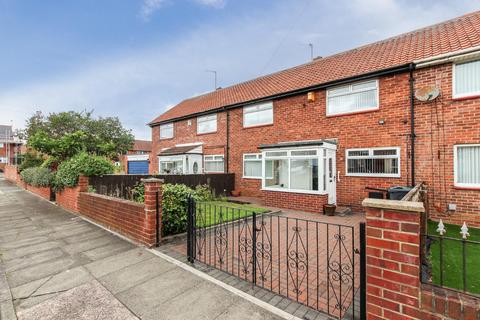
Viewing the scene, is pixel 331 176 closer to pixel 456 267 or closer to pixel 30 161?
pixel 456 267

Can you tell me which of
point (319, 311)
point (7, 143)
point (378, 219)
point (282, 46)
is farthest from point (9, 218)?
point (7, 143)

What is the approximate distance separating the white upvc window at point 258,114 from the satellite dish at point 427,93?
5.94 metres

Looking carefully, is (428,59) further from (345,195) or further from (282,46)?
(282,46)

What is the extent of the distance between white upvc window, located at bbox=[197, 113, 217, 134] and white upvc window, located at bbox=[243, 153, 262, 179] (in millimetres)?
3284

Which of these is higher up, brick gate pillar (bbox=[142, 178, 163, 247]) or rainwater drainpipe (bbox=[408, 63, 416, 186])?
rainwater drainpipe (bbox=[408, 63, 416, 186])

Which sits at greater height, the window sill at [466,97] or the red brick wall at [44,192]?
the window sill at [466,97]

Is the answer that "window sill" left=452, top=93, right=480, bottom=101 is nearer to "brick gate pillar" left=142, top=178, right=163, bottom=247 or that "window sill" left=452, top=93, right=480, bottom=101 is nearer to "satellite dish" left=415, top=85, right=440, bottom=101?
"satellite dish" left=415, top=85, right=440, bottom=101

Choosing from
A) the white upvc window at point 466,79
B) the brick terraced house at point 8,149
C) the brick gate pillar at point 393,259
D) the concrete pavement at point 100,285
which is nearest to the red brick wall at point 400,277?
the brick gate pillar at point 393,259

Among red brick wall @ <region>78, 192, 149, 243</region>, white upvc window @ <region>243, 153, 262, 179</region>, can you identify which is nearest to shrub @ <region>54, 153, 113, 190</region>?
red brick wall @ <region>78, 192, 149, 243</region>

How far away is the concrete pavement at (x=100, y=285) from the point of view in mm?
2805

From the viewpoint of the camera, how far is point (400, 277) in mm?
2039

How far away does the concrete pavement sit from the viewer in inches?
110

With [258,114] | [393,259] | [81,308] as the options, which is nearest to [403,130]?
[258,114]

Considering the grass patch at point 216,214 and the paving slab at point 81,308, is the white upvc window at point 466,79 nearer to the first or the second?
the grass patch at point 216,214
